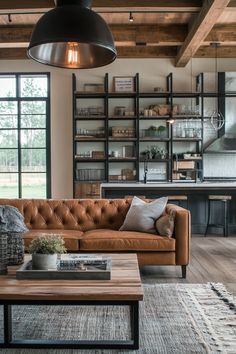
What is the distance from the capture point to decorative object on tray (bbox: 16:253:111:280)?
2789 mm

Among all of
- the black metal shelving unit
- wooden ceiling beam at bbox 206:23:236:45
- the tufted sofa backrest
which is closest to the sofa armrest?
the tufted sofa backrest

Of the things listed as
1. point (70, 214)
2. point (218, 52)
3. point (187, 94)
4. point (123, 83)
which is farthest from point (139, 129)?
point (70, 214)

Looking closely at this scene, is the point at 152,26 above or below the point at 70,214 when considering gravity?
above

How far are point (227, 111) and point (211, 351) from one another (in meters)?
6.52

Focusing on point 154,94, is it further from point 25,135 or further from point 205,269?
point 205,269

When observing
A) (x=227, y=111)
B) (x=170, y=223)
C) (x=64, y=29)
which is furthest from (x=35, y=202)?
(x=227, y=111)

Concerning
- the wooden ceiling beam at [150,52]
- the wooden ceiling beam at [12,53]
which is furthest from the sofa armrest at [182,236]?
the wooden ceiling beam at [12,53]

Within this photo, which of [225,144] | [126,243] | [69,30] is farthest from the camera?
[225,144]

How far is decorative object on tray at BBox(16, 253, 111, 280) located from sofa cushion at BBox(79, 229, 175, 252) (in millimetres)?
1199

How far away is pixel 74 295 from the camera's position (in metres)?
2.47

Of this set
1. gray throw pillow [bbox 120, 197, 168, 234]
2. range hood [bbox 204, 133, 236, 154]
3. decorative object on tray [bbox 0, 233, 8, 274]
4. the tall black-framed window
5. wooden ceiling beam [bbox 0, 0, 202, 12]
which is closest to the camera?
decorative object on tray [bbox 0, 233, 8, 274]

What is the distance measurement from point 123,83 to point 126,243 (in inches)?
199

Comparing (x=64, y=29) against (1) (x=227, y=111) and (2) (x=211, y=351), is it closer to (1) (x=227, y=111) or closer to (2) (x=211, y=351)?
(2) (x=211, y=351)

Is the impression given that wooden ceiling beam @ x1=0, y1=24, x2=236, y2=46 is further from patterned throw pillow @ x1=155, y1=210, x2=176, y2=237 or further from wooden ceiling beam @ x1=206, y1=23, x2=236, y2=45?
patterned throw pillow @ x1=155, y1=210, x2=176, y2=237
